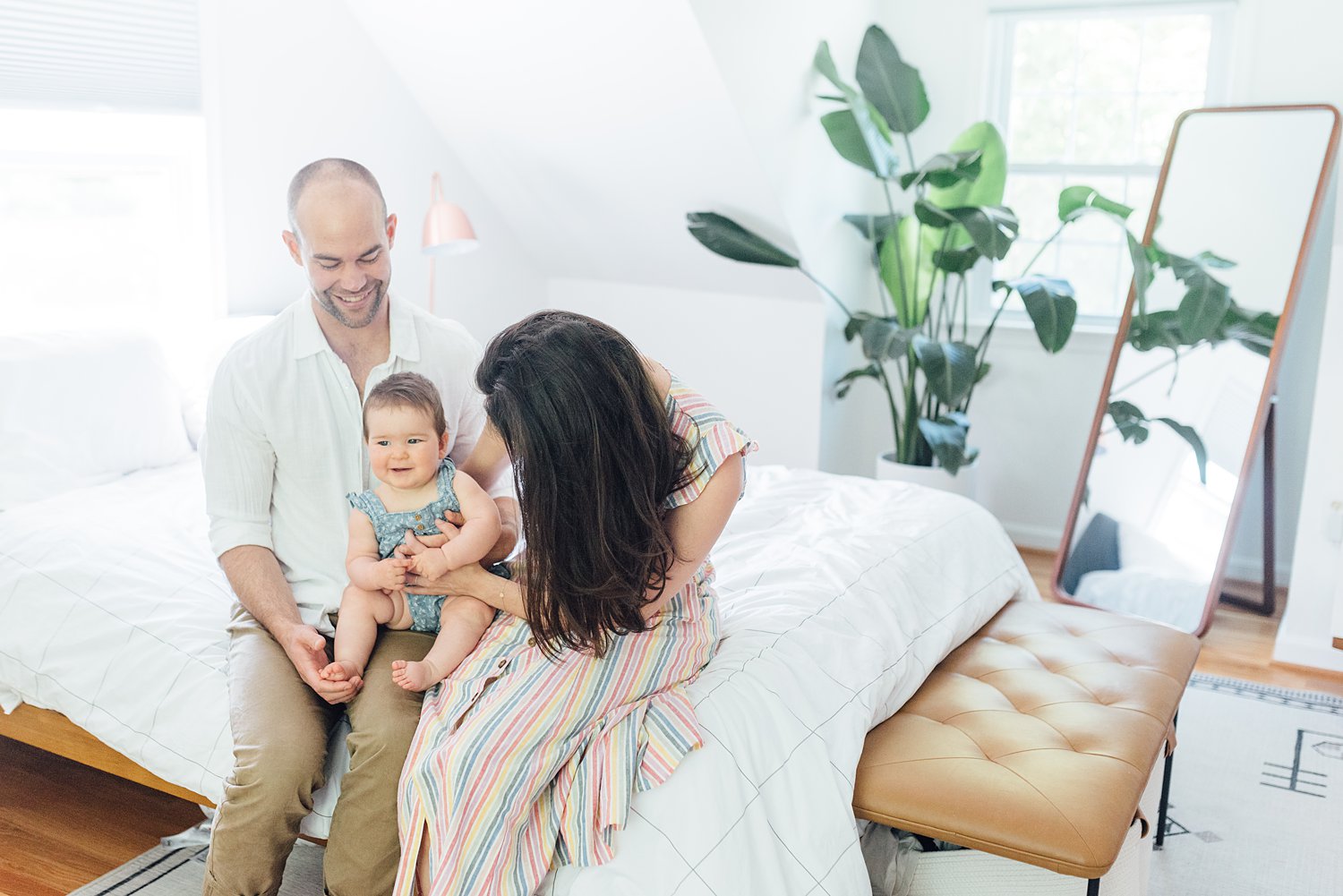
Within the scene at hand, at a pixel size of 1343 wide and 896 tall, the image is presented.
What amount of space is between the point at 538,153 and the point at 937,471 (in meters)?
1.63

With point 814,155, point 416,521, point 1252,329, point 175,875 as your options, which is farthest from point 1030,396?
point 175,875

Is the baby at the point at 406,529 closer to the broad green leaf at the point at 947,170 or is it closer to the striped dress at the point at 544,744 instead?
the striped dress at the point at 544,744

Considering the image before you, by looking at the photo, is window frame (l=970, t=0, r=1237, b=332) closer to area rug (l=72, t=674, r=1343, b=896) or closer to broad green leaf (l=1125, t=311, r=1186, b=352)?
broad green leaf (l=1125, t=311, r=1186, b=352)

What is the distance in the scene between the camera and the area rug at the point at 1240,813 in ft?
6.81

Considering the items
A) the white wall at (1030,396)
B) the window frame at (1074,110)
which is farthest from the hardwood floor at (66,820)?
the window frame at (1074,110)

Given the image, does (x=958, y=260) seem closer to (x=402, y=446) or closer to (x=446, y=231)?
(x=446, y=231)

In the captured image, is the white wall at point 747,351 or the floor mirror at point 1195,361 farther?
the white wall at point 747,351

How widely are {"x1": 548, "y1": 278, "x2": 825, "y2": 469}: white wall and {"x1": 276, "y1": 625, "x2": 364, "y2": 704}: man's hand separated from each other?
2418 mm

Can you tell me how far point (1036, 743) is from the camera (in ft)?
5.65

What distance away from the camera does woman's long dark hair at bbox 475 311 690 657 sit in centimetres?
151

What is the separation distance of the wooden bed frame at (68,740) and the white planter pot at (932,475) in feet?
7.74

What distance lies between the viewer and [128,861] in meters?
2.09

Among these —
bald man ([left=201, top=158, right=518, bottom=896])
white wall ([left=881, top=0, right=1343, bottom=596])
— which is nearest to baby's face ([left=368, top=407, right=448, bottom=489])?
bald man ([left=201, top=158, right=518, bottom=896])

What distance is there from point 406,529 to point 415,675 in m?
0.23
